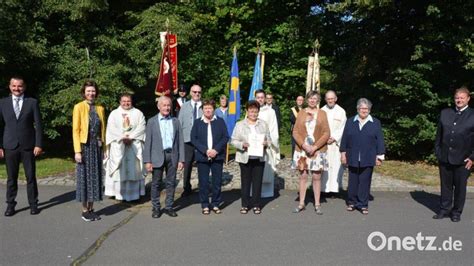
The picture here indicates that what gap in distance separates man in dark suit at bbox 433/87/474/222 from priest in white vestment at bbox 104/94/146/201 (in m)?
4.88

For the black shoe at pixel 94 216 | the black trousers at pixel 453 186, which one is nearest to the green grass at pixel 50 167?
the black shoe at pixel 94 216

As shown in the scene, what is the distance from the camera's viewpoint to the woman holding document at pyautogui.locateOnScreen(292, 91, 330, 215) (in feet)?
22.9

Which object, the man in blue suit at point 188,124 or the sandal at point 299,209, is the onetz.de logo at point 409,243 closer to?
the sandal at point 299,209

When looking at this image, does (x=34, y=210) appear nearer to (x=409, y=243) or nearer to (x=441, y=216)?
(x=409, y=243)

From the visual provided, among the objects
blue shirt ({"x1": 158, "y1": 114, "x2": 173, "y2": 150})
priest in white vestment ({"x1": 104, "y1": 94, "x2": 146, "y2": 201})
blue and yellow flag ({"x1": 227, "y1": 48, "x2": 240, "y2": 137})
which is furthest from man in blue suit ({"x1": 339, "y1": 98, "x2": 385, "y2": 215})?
blue and yellow flag ({"x1": 227, "y1": 48, "x2": 240, "y2": 137})

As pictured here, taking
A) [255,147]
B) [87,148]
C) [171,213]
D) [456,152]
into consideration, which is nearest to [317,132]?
[255,147]

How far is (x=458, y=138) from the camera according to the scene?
254 inches

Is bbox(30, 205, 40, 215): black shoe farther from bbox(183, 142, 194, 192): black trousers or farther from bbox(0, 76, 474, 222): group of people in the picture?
bbox(183, 142, 194, 192): black trousers

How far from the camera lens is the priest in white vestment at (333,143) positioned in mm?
7793

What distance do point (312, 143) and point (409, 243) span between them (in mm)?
2190

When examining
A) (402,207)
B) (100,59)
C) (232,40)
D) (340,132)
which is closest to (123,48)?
(100,59)

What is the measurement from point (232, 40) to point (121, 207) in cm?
1211

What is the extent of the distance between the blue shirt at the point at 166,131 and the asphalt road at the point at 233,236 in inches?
43.4

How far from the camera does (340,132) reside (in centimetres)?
784
